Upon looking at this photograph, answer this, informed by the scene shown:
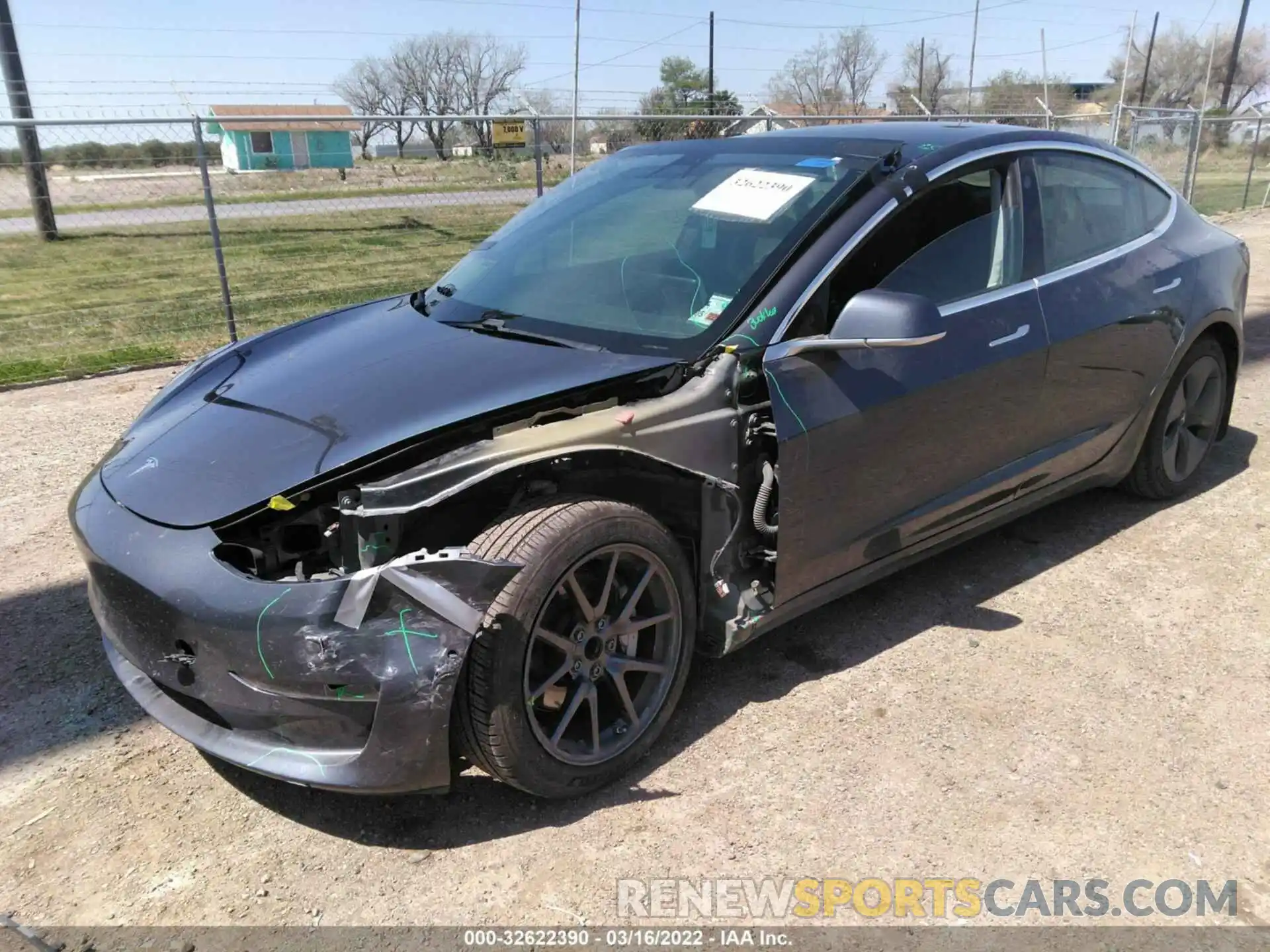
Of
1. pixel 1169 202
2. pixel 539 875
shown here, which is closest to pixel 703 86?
pixel 1169 202

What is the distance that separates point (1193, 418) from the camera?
4609 millimetres

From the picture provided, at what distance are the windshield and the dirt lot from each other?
4.02 feet

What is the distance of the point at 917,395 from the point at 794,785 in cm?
130

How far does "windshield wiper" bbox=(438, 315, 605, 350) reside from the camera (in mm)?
2954

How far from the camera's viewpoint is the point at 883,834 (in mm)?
2533

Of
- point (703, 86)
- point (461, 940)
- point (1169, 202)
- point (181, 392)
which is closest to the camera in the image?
point (461, 940)

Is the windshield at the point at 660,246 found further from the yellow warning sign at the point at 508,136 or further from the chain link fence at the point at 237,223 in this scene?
the yellow warning sign at the point at 508,136

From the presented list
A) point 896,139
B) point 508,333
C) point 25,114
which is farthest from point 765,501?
point 25,114

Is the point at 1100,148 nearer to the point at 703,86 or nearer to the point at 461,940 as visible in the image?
the point at 461,940

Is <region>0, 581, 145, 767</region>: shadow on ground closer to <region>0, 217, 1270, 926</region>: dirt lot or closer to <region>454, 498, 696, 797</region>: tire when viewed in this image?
<region>0, 217, 1270, 926</region>: dirt lot

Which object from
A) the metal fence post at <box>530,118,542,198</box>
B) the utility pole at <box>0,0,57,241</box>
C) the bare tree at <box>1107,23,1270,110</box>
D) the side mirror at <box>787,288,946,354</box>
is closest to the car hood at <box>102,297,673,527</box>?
the side mirror at <box>787,288,946,354</box>

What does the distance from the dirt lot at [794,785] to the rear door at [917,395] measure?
445 mm

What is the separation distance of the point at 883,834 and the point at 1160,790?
2.73ft

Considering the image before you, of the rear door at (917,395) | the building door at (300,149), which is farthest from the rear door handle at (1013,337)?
the building door at (300,149)
